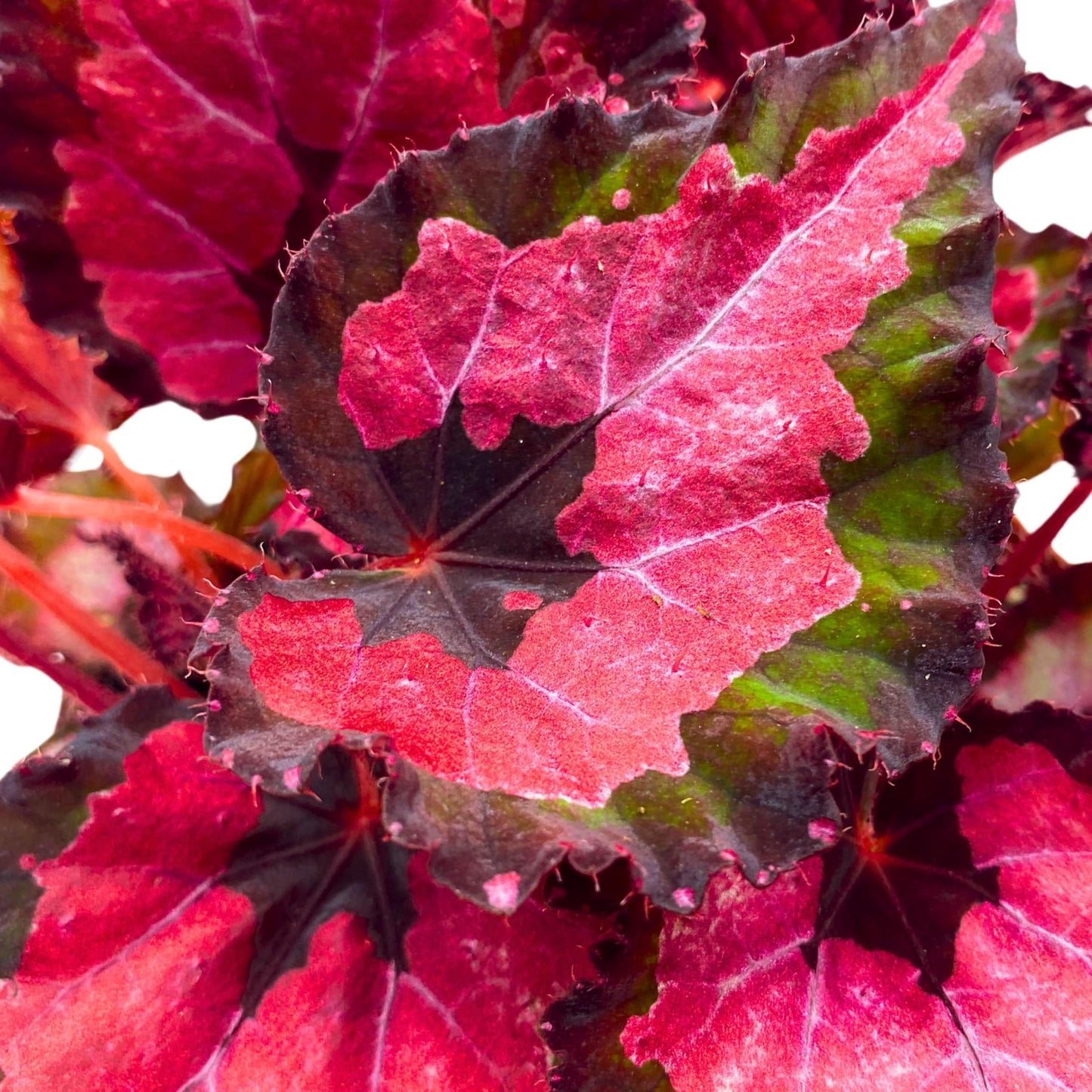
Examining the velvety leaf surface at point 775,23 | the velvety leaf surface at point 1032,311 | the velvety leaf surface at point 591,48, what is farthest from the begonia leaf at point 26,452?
the velvety leaf surface at point 1032,311

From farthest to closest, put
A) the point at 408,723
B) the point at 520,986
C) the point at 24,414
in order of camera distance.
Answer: the point at 24,414 → the point at 520,986 → the point at 408,723

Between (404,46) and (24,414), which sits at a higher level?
(404,46)

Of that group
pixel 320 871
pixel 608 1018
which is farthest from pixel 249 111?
pixel 608 1018

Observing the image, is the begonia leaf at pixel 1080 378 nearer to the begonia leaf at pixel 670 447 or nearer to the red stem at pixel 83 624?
Answer: the begonia leaf at pixel 670 447

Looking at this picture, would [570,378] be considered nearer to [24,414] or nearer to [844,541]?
[844,541]

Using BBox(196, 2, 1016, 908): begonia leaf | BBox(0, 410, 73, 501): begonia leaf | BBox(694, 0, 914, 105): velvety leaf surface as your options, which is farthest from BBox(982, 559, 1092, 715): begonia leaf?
BBox(0, 410, 73, 501): begonia leaf

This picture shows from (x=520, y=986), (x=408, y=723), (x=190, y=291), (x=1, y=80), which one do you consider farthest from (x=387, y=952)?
(x=1, y=80)

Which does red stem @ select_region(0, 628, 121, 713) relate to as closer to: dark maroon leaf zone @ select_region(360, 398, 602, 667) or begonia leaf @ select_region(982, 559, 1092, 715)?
dark maroon leaf zone @ select_region(360, 398, 602, 667)

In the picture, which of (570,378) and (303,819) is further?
(303,819)
